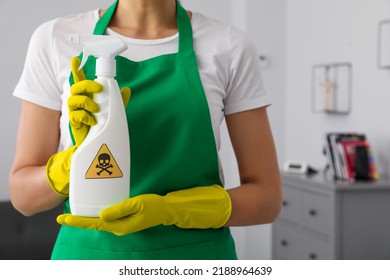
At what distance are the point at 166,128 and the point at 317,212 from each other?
6.66 ft

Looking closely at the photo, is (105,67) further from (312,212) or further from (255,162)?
(312,212)

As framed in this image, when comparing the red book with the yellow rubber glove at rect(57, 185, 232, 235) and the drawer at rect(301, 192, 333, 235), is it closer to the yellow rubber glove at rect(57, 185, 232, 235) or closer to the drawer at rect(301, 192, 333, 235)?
the drawer at rect(301, 192, 333, 235)

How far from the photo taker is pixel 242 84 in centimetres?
122

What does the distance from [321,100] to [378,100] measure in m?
0.53

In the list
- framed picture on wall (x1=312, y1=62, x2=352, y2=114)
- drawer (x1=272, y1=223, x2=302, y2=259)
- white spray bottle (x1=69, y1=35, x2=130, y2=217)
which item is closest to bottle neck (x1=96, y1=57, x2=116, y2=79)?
white spray bottle (x1=69, y1=35, x2=130, y2=217)

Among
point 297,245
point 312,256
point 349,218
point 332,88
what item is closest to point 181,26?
point 349,218

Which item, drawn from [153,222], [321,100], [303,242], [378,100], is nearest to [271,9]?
[321,100]

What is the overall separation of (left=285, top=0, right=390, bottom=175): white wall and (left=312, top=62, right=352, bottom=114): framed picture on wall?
4 centimetres

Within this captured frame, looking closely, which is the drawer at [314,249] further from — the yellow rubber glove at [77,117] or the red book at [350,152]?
the yellow rubber glove at [77,117]

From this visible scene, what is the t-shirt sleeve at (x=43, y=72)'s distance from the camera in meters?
1.15

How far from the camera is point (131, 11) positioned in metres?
1.21

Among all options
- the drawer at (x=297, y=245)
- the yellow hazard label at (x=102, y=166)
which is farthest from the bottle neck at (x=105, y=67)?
the drawer at (x=297, y=245)

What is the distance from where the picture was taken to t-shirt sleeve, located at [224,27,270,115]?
1218 millimetres
